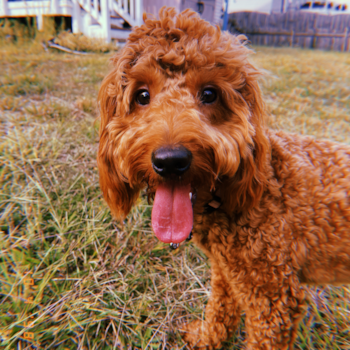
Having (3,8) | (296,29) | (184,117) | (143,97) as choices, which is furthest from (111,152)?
(296,29)

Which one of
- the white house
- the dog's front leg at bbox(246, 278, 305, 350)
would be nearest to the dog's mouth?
the dog's front leg at bbox(246, 278, 305, 350)

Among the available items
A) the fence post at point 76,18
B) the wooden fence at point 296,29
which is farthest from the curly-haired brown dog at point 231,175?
the wooden fence at point 296,29

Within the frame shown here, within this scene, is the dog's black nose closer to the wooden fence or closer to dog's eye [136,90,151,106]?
dog's eye [136,90,151,106]

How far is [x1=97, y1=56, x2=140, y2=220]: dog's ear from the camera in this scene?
5.32 feet

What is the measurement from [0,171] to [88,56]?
443 cm

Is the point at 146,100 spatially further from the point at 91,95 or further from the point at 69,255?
the point at 91,95

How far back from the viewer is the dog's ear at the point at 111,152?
1622 millimetres

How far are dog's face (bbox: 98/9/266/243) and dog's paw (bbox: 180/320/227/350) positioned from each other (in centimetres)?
104

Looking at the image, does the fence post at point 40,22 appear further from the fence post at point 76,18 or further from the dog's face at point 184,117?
the dog's face at point 184,117

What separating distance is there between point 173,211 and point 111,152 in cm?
62

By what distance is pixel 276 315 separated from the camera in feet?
4.99

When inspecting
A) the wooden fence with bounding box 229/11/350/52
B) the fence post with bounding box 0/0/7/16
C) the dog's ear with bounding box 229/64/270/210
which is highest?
the wooden fence with bounding box 229/11/350/52

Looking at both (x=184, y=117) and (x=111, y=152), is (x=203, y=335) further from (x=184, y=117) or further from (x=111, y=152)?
(x=184, y=117)

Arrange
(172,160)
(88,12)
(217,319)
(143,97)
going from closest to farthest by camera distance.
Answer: (172,160) → (143,97) → (217,319) → (88,12)
